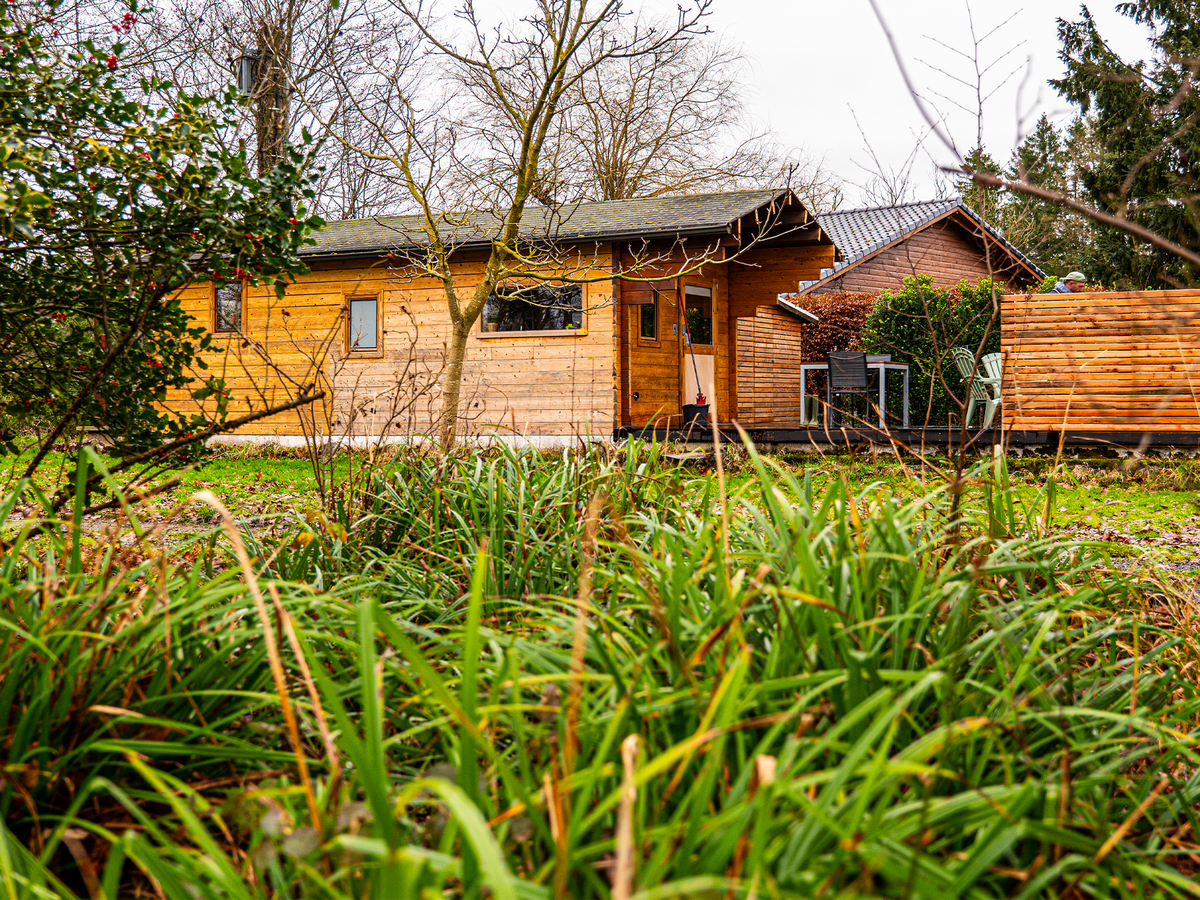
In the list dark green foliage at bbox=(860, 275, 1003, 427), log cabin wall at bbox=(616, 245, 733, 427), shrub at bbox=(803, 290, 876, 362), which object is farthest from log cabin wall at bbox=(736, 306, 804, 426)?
shrub at bbox=(803, 290, 876, 362)

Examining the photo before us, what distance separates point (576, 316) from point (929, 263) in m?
15.2

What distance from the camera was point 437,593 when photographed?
125 inches

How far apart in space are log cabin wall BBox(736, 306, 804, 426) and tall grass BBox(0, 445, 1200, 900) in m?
14.3

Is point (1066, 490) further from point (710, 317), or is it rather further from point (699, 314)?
point (710, 317)

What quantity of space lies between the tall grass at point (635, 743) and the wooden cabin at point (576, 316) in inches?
422

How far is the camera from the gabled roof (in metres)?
24.5

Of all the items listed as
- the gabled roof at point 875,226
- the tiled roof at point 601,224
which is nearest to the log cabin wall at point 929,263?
the gabled roof at point 875,226

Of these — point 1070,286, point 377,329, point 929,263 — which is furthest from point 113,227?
point 929,263

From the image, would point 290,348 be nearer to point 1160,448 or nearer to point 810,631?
point 1160,448

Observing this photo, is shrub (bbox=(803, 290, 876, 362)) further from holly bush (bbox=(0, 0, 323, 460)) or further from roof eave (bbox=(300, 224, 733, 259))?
holly bush (bbox=(0, 0, 323, 460))

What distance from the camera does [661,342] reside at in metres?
15.0

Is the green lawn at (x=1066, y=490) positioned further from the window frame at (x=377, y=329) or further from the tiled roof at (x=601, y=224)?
the tiled roof at (x=601, y=224)

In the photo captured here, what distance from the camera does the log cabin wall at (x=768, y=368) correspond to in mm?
16766

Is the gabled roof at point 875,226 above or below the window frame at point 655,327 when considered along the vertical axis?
above
